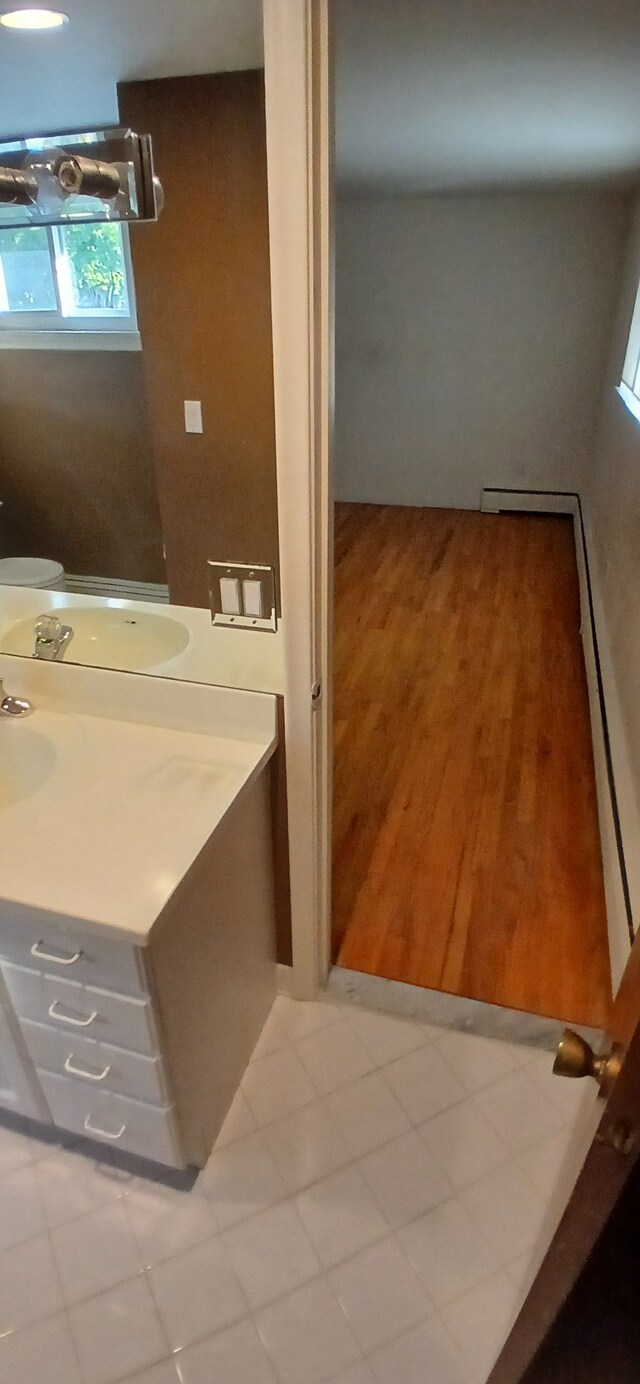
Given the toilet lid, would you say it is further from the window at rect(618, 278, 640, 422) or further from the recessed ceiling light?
the window at rect(618, 278, 640, 422)

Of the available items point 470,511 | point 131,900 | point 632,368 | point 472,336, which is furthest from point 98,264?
point 470,511

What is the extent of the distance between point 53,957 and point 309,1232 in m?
0.75

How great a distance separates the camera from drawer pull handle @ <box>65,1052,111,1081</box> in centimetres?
134

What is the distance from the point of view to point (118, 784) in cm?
141

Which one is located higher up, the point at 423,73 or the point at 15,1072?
the point at 423,73

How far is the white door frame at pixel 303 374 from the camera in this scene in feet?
3.46

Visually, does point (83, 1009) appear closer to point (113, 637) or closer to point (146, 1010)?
point (146, 1010)

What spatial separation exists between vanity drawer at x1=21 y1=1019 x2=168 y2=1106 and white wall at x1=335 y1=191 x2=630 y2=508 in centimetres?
501

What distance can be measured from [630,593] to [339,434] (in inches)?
141

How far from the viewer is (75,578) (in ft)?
5.45

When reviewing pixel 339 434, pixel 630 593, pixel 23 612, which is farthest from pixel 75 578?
pixel 339 434

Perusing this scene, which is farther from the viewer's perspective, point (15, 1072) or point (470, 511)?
point (470, 511)

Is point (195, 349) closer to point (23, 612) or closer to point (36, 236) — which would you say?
point (36, 236)

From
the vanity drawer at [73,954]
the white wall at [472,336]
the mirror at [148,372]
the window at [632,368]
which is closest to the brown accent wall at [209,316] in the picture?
the mirror at [148,372]
